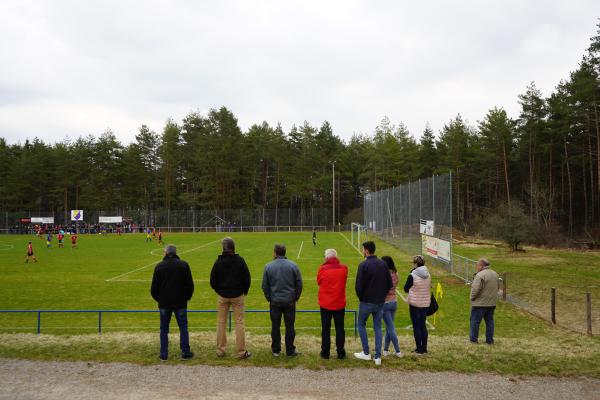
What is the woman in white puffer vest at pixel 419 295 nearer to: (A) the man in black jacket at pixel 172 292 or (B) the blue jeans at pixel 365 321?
(B) the blue jeans at pixel 365 321

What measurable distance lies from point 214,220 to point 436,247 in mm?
52518

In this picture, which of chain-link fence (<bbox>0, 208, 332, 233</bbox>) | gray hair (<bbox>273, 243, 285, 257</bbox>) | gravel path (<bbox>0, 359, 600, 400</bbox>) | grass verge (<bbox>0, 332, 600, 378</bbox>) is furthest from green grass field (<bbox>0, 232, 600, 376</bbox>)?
chain-link fence (<bbox>0, 208, 332, 233</bbox>)

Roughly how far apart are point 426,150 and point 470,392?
72.7 meters

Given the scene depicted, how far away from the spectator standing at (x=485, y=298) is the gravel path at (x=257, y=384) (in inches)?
88.4

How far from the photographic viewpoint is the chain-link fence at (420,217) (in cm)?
2030

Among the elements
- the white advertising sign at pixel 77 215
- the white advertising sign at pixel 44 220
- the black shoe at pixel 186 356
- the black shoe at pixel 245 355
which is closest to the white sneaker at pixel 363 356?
the black shoe at pixel 245 355

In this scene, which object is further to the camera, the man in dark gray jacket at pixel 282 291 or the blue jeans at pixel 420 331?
the blue jeans at pixel 420 331

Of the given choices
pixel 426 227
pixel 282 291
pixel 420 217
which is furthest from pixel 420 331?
pixel 420 217

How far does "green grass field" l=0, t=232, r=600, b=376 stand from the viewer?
24.0ft

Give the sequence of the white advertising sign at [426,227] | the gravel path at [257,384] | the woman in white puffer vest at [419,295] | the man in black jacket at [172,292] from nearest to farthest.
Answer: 1. the gravel path at [257,384]
2. the man in black jacket at [172,292]
3. the woman in white puffer vest at [419,295]
4. the white advertising sign at [426,227]

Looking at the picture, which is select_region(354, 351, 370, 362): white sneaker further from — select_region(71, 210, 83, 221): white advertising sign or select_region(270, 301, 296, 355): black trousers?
select_region(71, 210, 83, 221): white advertising sign

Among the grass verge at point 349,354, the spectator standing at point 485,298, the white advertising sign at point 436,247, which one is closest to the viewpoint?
the grass verge at point 349,354

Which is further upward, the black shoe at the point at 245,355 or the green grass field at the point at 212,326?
the black shoe at the point at 245,355

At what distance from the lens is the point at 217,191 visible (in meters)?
73.5
